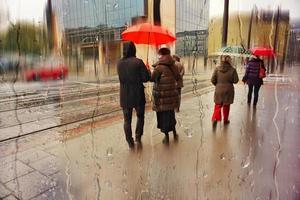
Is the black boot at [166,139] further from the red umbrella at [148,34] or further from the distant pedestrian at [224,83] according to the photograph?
the red umbrella at [148,34]

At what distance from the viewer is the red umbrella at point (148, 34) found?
1.23 m

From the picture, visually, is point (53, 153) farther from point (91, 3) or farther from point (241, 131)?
point (241, 131)

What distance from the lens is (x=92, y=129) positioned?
1847 mm

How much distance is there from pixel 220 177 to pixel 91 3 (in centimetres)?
119

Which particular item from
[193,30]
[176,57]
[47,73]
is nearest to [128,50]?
[176,57]

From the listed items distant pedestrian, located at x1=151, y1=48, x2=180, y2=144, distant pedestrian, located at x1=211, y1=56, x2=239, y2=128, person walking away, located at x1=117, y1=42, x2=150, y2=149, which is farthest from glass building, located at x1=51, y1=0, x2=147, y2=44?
distant pedestrian, located at x1=211, y1=56, x2=239, y2=128

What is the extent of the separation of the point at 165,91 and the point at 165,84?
42mm

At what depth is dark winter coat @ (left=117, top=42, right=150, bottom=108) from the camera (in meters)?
1.33

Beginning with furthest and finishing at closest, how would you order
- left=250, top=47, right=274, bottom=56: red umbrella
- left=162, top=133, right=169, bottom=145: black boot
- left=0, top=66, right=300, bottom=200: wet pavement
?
left=162, top=133, right=169, bottom=145: black boot
left=0, top=66, right=300, bottom=200: wet pavement
left=250, top=47, right=274, bottom=56: red umbrella

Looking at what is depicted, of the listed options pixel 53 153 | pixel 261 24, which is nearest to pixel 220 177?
pixel 261 24

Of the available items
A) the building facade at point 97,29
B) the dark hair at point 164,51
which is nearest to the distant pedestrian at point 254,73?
the building facade at point 97,29

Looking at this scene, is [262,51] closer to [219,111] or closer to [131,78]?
[219,111]

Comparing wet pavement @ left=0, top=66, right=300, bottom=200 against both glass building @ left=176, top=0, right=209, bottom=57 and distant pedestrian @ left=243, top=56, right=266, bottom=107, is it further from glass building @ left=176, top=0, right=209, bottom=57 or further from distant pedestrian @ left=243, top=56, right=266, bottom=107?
glass building @ left=176, top=0, right=209, bottom=57

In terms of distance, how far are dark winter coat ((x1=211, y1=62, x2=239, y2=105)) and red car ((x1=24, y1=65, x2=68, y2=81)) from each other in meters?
0.85
